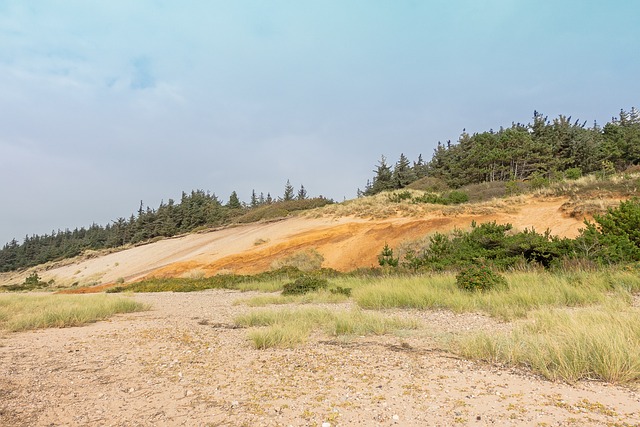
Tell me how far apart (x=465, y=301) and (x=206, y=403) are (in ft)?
21.5

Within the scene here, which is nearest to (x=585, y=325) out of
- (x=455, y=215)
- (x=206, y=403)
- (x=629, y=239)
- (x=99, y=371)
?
(x=206, y=403)

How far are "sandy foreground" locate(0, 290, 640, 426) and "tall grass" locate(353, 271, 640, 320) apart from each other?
1797 millimetres

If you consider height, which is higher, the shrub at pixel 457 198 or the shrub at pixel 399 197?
the shrub at pixel 399 197

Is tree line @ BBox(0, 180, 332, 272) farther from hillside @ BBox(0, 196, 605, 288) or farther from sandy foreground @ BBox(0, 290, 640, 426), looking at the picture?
sandy foreground @ BBox(0, 290, 640, 426)

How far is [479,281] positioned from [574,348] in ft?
18.7

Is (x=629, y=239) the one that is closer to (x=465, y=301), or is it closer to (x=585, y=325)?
(x=465, y=301)

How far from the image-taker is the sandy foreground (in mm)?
3223

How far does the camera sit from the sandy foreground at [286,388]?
127 inches

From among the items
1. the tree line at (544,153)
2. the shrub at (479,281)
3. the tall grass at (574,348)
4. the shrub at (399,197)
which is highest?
the tree line at (544,153)

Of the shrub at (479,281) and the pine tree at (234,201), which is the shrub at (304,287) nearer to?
the shrub at (479,281)

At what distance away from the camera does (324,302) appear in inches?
443

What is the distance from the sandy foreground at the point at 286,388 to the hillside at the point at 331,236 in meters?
16.3

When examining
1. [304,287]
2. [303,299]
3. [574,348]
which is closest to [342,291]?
[303,299]

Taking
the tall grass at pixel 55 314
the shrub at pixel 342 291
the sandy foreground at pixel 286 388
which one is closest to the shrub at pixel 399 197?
the shrub at pixel 342 291
